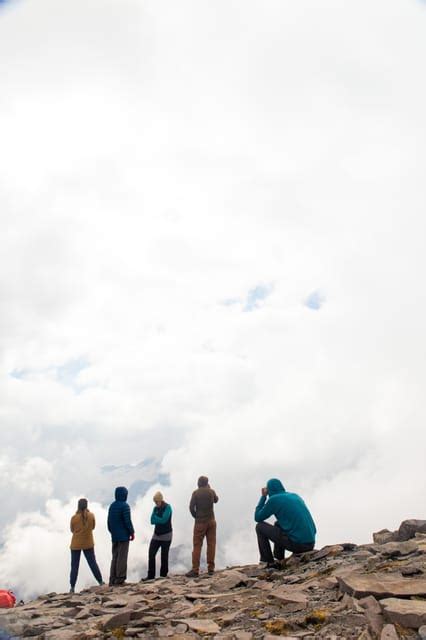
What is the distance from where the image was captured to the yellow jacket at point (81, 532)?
15844mm

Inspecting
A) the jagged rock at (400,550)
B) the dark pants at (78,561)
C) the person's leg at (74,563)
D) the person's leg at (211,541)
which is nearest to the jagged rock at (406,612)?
the jagged rock at (400,550)

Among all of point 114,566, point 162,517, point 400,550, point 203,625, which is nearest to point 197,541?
point 162,517

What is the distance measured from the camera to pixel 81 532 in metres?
16.0

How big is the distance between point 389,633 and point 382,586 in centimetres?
165

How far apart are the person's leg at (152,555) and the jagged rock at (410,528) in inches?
293

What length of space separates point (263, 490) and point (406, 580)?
21.6ft

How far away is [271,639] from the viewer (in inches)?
246

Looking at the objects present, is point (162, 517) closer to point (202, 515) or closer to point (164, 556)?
point (202, 515)

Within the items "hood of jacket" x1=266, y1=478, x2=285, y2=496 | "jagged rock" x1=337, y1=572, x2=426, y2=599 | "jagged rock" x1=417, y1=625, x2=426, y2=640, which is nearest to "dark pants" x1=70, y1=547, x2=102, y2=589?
"hood of jacket" x1=266, y1=478, x2=285, y2=496

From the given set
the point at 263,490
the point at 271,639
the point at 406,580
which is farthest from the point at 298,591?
the point at 263,490

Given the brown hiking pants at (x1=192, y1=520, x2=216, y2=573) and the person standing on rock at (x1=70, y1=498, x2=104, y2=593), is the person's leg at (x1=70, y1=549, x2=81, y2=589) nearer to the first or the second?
the person standing on rock at (x1=70, y1=498, x2=104, y2=593)

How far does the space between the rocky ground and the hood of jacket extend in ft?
5.41

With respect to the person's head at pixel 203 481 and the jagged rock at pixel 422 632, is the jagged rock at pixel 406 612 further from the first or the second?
the person's head at pixel 203 481

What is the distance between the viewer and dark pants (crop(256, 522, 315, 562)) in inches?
483
